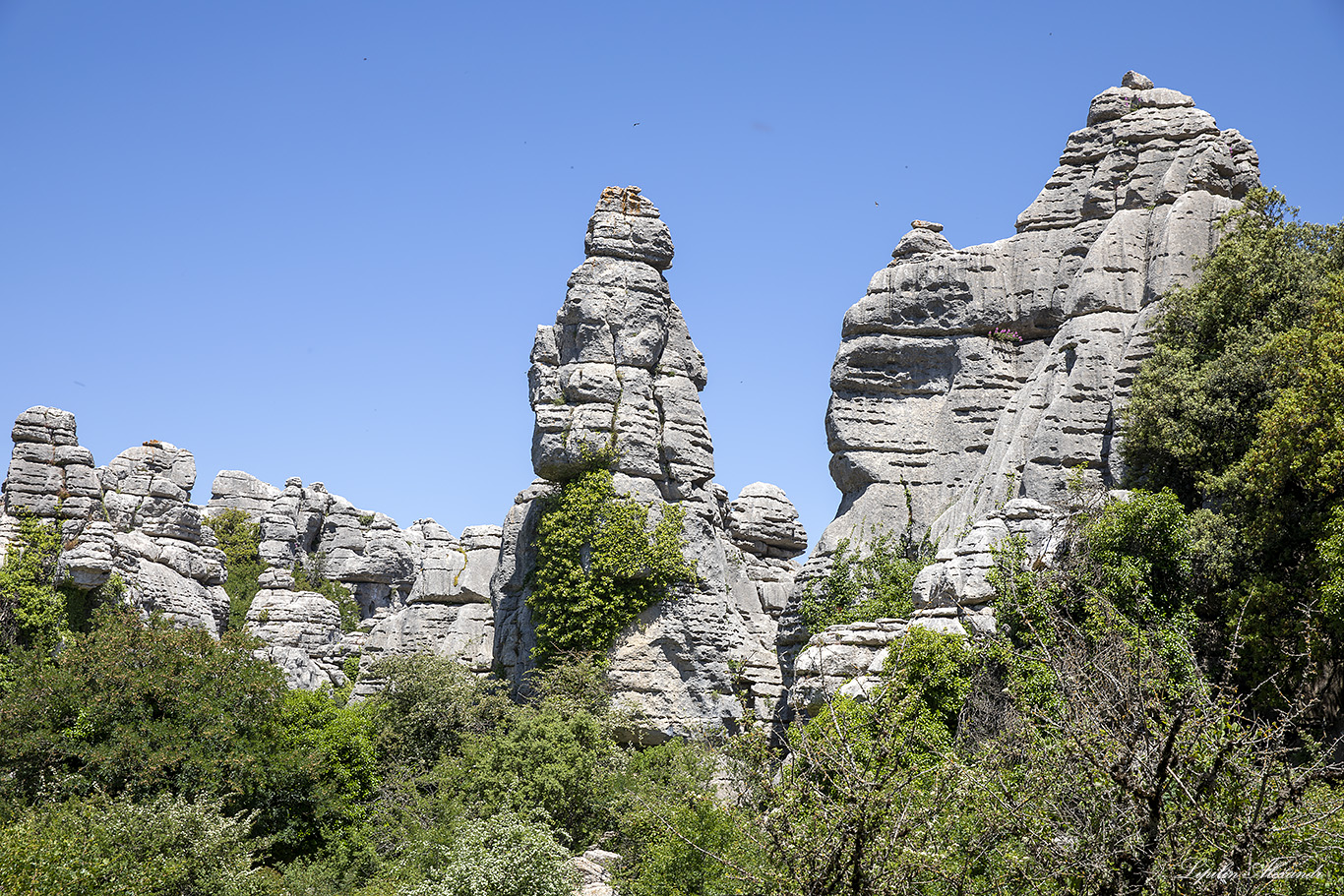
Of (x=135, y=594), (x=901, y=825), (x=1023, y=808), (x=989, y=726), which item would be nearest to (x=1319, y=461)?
(x=989, y=726)

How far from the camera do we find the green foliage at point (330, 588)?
59031 mm

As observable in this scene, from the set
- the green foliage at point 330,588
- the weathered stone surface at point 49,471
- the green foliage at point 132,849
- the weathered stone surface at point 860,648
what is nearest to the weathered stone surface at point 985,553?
the weathered stone surface at point 860,648

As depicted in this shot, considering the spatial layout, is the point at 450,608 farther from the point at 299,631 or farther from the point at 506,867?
the point at 506,867

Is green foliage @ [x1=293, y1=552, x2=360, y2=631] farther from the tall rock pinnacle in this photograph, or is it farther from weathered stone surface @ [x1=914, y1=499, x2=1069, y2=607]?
weathered stone surface @ [x1=914, y1=499, x2=1069, y2=607]

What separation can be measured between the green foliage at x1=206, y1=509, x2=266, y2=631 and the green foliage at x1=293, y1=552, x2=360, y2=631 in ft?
6.58

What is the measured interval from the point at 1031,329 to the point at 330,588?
3631 centimetres

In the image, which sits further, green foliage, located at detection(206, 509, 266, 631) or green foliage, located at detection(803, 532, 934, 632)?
green foliage, located at detection(206, 509, 266, 631)

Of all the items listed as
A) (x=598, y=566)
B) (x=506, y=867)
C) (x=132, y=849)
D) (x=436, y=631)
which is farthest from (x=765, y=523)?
(x=132, y=849)

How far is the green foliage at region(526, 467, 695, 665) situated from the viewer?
1400 inches

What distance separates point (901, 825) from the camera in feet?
40.1

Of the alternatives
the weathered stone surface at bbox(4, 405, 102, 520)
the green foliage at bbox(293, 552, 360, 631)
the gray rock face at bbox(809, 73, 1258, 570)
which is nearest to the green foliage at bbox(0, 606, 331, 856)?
the weathered stone surface at bbox(4, 405, 102, 520)

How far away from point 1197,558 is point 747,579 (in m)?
18.5

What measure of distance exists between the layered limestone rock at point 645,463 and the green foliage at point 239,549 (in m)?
22.2

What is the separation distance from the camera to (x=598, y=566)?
1403 inches
